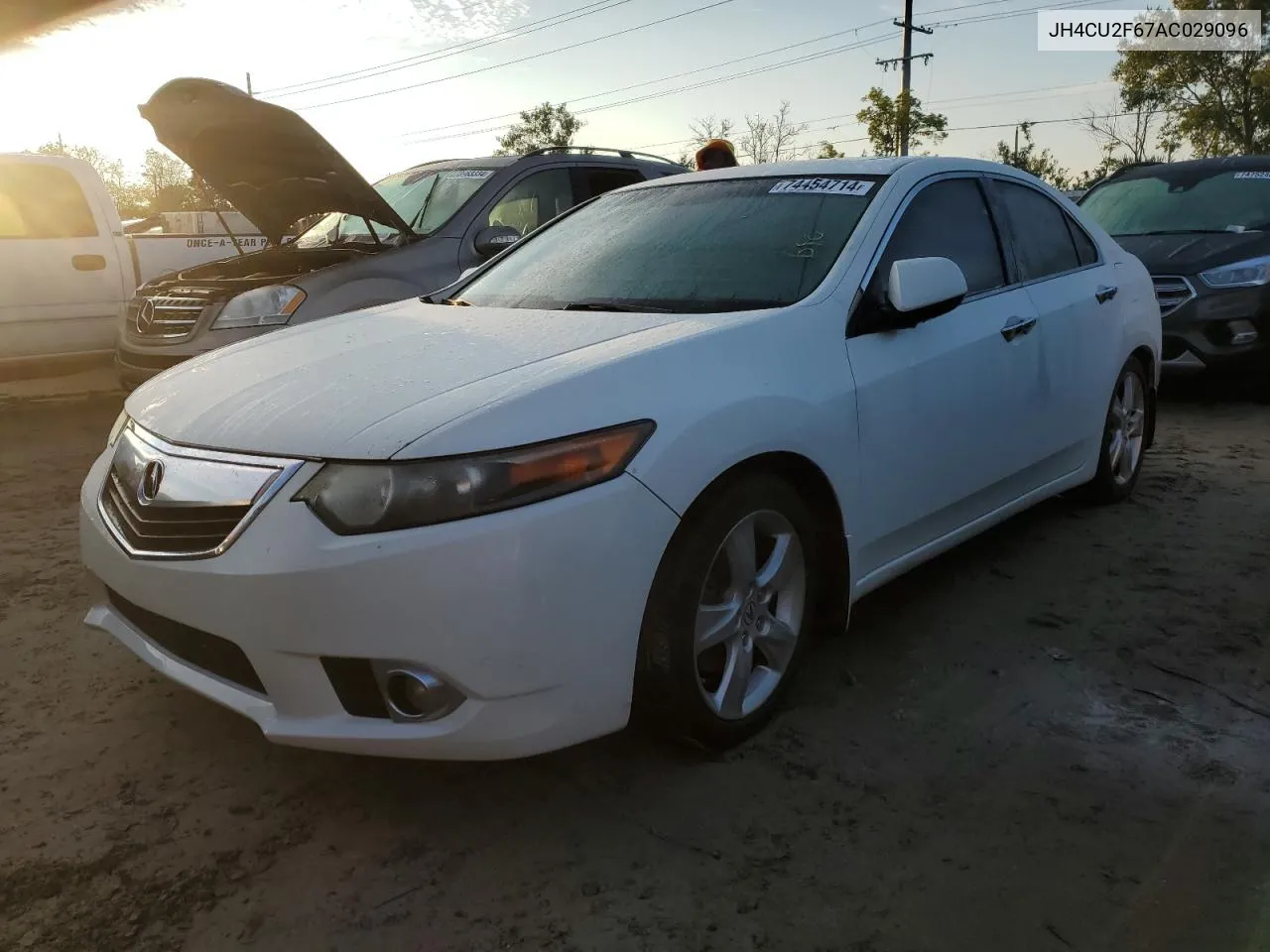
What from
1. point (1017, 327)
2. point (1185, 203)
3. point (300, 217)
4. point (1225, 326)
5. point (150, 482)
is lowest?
point (1225, 326)

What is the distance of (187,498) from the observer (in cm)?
242

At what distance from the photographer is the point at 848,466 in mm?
2957

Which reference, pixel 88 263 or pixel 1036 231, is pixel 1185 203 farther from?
pixel 88 263

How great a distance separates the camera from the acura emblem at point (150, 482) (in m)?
2.52

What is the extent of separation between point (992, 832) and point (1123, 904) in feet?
1.05

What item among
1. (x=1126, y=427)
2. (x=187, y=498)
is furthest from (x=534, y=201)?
(x=187, y=498)

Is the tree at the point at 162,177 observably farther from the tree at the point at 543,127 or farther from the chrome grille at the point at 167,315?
the chrome grille at the point at 167,315

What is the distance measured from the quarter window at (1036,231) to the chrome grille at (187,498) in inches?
116

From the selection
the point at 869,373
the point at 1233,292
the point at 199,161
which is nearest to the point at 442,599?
the point at 869,373

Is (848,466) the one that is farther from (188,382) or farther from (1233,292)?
(1233,292)

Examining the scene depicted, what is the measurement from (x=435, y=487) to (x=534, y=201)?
5.46 meters

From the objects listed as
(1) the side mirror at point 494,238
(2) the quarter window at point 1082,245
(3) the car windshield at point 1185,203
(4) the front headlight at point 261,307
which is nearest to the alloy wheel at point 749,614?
(2) the quarter window at point 1082,245

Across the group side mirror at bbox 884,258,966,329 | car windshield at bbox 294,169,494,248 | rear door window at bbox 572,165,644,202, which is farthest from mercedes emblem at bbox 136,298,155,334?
side mirror at bbox 884,258,966,329

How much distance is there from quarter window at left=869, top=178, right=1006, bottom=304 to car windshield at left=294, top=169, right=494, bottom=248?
392 centimetres
